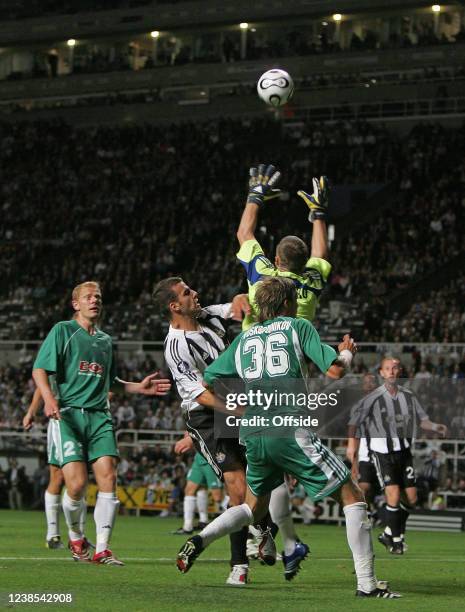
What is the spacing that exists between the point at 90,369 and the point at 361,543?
13.9ft

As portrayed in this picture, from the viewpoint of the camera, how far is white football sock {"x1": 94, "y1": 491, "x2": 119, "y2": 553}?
10961mm

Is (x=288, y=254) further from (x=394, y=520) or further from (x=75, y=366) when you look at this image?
(x=394, y=520)

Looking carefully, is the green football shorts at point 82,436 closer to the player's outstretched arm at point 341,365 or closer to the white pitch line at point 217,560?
the white pitch line at point 217,560

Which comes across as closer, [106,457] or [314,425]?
[314,425]

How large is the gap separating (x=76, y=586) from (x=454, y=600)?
2.67m

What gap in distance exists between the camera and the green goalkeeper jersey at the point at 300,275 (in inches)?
410

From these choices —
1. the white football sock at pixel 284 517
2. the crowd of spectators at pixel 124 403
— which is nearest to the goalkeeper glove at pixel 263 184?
the white football sock at pixel 284 517

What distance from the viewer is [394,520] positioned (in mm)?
14992

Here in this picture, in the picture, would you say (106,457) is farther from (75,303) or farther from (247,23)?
(247,23)

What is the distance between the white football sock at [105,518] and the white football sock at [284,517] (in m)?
1.69

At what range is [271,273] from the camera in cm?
1033

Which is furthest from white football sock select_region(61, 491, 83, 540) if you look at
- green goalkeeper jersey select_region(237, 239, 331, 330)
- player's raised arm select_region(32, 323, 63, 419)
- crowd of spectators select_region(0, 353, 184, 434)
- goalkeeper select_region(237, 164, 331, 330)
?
crowd of spectators select_region(0, 353, 184, 434)

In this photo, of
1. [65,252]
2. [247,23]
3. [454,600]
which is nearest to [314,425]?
[454,600]

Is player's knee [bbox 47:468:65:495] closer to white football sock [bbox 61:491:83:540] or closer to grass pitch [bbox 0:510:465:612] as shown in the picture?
grass pitch [bbox 0:510:465:612]
